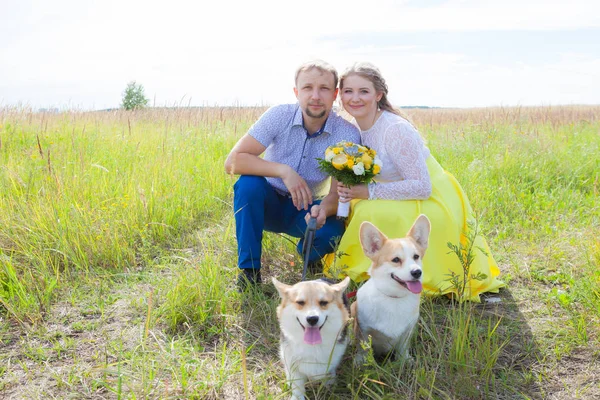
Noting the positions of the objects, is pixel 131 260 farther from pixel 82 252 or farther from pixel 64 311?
pixel 64 311

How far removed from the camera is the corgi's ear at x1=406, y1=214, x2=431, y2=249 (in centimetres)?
254

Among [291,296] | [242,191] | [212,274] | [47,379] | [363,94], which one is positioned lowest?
[47,379]

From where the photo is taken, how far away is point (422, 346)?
260cm

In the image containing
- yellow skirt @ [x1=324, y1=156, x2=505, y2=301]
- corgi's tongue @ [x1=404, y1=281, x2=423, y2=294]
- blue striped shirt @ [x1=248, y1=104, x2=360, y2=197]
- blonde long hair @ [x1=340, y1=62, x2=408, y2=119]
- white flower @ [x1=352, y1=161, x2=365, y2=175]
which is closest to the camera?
corgi's tongue @ [x1=404, y1=281, x2=423, y2=294]

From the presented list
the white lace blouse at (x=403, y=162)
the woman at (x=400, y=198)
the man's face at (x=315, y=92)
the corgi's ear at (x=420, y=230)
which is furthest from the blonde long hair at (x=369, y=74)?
the corgi's ear at (x=420, y=230)

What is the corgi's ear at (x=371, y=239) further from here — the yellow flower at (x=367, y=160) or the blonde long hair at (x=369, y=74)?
the blonde long hair at (x=369, y=74)

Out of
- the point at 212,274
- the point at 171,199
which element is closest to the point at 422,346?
the point at 212,274

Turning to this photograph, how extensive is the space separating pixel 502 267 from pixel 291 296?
8.18 feet

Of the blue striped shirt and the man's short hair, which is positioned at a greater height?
the man's short hair

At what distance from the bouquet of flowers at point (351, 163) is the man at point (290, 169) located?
40cm

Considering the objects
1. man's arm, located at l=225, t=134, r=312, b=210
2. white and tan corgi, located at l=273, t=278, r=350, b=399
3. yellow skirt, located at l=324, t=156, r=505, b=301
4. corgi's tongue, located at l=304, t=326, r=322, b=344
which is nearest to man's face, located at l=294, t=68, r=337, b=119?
man's arm, located at l=225, t=134, r=312, b=210

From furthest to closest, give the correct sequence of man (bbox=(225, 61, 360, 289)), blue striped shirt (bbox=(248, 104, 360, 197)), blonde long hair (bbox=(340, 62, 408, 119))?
blue striped shirt (bbox=(248, 104, 360, 197)) < man (bbox=(225, 61, 360, 289)) < blonde long hair (bbox=(340, 62, 408, 119))

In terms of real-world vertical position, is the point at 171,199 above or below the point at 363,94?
below

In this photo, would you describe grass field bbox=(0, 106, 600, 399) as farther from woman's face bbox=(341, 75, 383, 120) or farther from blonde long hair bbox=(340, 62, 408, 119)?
blonde long hair bbox=(340, 62, 408, 119)
